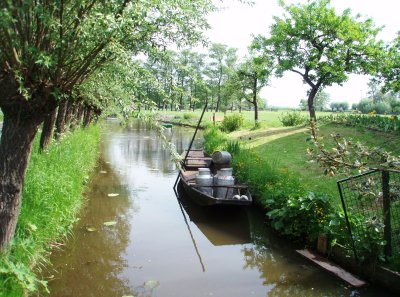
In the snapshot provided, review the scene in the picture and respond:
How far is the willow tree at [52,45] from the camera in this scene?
3.09m

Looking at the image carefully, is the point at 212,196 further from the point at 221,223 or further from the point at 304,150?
the point at 304,150

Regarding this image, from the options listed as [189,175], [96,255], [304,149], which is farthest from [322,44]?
[96,255]

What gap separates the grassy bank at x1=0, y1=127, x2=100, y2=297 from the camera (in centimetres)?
409

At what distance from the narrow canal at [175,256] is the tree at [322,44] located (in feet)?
43.9

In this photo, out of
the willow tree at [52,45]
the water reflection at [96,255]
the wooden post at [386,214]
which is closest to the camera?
Result: the willow tree at [52,45]

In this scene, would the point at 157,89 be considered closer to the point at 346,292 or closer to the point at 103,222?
the point at 346,292

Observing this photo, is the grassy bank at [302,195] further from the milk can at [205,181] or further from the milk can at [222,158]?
the milk can at [205,181]

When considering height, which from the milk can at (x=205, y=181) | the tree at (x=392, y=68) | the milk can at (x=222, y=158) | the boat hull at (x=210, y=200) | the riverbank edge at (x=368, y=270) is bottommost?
the riverbank edge at (x=368, y=270)

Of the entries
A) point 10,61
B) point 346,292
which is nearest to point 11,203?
point 10,61

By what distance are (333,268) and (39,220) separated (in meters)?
Answer: 4.90

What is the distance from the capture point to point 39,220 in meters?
5.59

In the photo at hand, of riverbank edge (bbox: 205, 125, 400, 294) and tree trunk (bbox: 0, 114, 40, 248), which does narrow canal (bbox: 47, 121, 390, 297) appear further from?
tree trunk (bbox: 0, 114, 40, 248)

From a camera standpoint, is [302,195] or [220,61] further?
[220,61]

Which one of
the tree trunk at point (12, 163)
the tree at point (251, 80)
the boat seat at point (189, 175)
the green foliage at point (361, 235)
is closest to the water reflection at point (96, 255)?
the tree trunk at point (12, 163)
